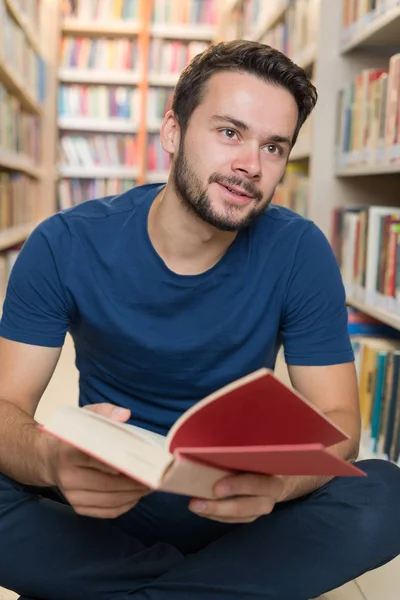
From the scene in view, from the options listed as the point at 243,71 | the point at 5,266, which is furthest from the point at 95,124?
the point at 243,71

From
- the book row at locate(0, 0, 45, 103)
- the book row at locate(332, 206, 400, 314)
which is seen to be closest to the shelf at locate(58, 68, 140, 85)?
the book row at locate(0, 0, 45, 103)

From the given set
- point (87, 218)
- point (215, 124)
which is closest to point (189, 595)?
point (87, 218)

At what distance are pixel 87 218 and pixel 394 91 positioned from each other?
1.11 metres

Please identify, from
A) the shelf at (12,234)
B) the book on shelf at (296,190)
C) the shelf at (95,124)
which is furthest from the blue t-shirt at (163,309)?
the shelf at (95,124)

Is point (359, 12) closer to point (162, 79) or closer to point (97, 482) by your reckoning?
point (97, 482)

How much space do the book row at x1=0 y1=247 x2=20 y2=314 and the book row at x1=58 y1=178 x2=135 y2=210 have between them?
4.44 feet

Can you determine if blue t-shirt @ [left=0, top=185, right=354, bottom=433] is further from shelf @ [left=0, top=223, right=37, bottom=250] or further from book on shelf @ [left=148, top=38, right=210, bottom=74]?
book on shelf @ [left=148, top=38, right=210, bottom=74]

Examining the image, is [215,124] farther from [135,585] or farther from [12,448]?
[135,585]

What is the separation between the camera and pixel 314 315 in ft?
3.99

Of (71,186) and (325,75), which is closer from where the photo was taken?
(325,75)

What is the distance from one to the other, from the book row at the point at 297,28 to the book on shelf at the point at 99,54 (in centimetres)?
201

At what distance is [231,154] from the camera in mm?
1205

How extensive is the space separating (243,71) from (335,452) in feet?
1.97

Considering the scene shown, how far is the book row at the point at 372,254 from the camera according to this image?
204cm
